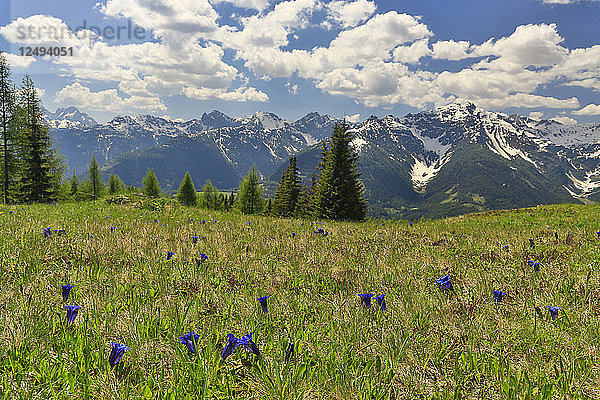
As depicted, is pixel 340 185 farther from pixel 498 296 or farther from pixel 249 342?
pixel 249 342

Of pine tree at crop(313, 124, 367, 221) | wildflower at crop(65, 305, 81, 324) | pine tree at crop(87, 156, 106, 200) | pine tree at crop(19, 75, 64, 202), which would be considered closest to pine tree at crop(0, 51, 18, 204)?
pine tree at crop(19, 75, 64, 202)

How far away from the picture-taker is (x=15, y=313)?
2.97 metres

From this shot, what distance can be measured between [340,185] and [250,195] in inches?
1221

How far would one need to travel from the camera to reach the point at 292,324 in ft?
10.6

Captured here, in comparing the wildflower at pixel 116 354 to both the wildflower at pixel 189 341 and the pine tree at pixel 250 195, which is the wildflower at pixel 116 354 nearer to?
the wildflower at pixel 189 341

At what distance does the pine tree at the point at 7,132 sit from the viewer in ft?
95.5

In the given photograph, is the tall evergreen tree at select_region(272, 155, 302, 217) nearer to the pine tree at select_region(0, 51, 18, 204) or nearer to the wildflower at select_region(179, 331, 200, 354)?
the pine tree at select_region(0, 51, 18, 204)

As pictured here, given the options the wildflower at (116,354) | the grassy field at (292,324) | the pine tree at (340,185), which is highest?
the pine tree at (340,185)

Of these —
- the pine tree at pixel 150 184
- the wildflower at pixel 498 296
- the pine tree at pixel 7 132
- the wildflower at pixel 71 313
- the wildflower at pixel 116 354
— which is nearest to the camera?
the wildflower at pixel 116 354

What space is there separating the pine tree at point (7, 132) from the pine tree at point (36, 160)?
1.99 ft

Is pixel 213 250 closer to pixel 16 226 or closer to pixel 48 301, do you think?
pixel 48 301

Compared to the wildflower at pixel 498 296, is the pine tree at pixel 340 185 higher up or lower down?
higher up

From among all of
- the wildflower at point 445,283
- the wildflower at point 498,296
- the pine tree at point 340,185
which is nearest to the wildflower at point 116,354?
the wildflower at point 445,283

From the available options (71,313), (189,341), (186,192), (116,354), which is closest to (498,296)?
(189,341)
